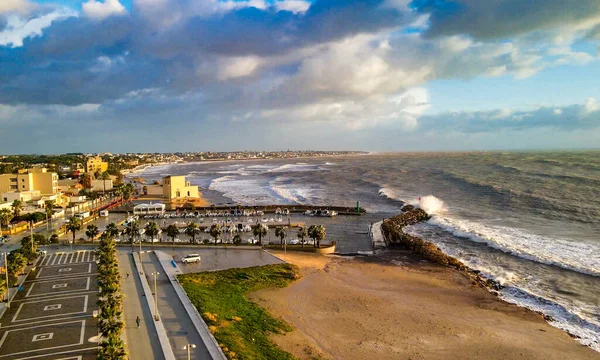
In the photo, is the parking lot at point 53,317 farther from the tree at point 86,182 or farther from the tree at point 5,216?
the tree at point 86,182

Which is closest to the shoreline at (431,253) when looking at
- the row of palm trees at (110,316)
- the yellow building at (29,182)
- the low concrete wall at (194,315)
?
the low concrete wall at (194,315)

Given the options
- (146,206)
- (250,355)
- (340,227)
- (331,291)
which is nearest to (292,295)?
(331,291)

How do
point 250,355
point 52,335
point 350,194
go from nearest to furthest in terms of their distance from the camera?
point 250,355 → point 52,335 → point 350,194

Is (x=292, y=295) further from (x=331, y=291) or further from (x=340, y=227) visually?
(x=340, y=227)

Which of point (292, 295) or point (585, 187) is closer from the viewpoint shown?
point (292, 295)

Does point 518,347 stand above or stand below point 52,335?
below

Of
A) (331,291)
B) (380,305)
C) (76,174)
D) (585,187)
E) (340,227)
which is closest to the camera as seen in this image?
(380,305)

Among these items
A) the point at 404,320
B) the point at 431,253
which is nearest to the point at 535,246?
the point at 431,253
